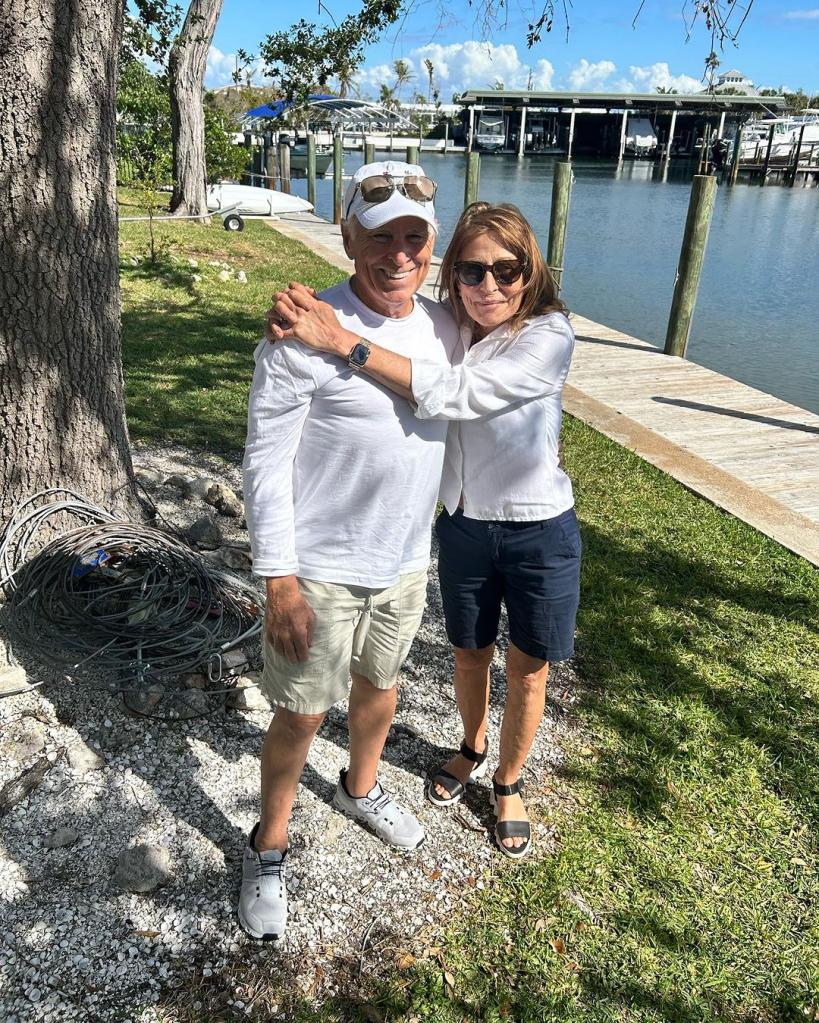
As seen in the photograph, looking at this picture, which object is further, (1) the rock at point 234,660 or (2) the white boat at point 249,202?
(2) the white boat at point 249,202

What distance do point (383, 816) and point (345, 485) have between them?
4.01 ft

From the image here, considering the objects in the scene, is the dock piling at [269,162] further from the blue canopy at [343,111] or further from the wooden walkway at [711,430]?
the wooden walkway at [711,430]

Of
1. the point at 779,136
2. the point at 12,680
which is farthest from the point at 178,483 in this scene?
the point at 779,136

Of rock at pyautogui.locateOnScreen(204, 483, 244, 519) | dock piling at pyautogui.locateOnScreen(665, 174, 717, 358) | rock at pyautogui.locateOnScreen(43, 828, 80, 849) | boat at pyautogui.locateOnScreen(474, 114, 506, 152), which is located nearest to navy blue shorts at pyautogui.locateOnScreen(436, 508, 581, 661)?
rock at pyautogui.locateOnScreen(43, 828, 80, 849)

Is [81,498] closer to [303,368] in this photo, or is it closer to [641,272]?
[303,368]

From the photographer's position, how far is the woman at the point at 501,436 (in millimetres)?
1911

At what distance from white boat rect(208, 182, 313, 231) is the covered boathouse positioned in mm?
48014

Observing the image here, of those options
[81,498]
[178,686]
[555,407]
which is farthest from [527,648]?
[81,498]

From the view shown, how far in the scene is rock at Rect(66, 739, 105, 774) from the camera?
2725 millimetres

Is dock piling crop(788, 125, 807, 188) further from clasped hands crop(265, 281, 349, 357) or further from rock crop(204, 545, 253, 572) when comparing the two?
clasped hands crop(265, 281, 349, 357)

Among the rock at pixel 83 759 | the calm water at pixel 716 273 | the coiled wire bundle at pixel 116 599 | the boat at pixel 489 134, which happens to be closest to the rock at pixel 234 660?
the coiled wire bundle at pixel 116 599

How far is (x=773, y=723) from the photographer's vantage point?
127 inches

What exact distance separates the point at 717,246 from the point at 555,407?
21.0 meters

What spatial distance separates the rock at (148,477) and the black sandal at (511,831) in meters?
2.84
